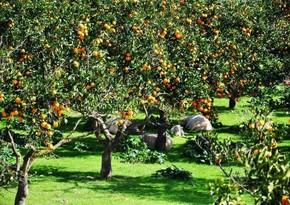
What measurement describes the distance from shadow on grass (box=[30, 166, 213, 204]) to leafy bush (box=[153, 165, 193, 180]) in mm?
324

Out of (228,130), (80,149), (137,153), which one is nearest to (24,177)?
(137,153)

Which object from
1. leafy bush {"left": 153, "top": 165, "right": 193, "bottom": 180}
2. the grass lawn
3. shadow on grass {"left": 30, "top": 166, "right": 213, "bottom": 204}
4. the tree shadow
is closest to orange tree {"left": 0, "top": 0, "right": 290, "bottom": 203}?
shadow on grass {"left": 30, "top": 166, "right": 213, "bottom": 204}

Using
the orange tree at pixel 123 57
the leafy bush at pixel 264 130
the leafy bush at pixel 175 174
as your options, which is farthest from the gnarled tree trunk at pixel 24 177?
the leafy bush at pixel 175 174

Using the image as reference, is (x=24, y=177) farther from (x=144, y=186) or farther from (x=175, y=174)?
(x=175, y=174)

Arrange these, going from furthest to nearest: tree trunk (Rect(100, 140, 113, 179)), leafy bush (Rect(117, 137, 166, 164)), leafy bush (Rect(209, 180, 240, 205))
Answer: leafy bush (Rect(117, 137, 166, 164)), tree trunk (Rect(100, 140, 113, 179)), leafy bush (Rect(209, 180, 240, 205))

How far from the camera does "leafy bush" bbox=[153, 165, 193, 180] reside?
22375 millimetres

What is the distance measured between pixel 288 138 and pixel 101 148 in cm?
1152

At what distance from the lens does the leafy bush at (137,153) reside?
25656 millimetres

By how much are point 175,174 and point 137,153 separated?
4.12 metres

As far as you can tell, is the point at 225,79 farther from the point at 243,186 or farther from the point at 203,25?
the point at 243,186

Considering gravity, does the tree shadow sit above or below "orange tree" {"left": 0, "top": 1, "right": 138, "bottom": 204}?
below

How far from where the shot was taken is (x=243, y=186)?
6.60 metres

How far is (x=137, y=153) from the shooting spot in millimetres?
26219

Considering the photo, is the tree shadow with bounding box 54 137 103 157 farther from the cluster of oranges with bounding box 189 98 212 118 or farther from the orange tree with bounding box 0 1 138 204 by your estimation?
the orange tree with bounding box 0 1 138 204
